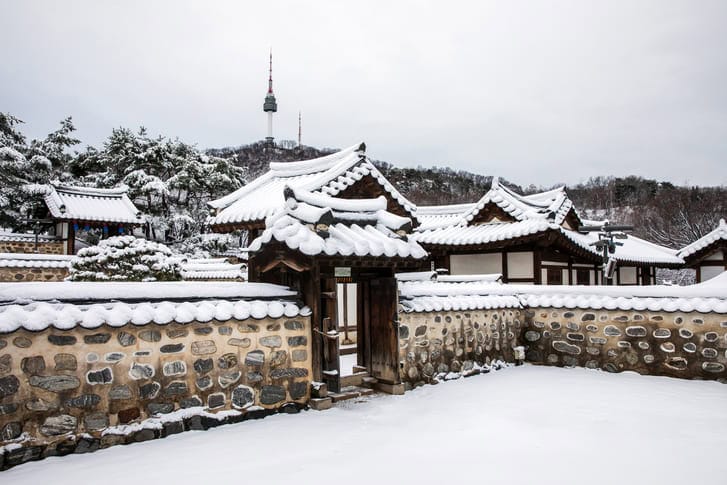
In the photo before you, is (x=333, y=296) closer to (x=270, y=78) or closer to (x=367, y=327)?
(x=367, y=327)

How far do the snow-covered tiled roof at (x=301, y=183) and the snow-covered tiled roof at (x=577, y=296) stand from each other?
12.3 ft

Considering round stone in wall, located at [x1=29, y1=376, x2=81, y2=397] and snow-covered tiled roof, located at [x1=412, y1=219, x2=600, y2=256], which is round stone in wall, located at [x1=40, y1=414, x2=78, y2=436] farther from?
snow-covered tiled roof, located at [x1=412, y1=219, x2=600, y2=256]

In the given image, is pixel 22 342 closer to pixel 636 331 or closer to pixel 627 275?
pixel 636 331

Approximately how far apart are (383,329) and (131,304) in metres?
3.62

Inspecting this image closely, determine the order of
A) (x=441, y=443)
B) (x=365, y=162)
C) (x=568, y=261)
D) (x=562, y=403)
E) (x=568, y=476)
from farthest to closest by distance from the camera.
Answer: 1. (x=568, y=261)
2. (x=365, y=162)
3. (x=562, y=403)
4. (x=441, y=443)
5. (x=568, y=476)

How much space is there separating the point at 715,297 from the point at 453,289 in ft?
14.0

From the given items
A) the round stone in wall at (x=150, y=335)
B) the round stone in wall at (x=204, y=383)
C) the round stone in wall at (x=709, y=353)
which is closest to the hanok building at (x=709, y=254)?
the round stone in wall at (x=709, y=353)

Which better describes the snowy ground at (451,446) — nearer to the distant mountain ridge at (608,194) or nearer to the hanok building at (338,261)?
the hanok building at (338,261)

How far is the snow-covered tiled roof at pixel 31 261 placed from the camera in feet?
52.9

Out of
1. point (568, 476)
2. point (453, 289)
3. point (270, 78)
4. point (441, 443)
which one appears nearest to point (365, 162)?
point (453, 289)

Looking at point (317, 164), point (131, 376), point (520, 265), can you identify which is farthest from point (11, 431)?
point (520, 265)

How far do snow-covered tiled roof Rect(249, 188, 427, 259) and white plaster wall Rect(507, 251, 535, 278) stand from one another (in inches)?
314

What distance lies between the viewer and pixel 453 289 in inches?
341

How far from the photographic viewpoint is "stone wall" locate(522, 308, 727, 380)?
7.80 meters
